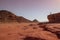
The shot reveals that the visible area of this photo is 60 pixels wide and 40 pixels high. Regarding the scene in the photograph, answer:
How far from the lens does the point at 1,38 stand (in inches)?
195

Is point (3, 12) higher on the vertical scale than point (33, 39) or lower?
higher

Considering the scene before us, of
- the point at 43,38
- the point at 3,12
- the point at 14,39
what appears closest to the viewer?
the point at 14,39

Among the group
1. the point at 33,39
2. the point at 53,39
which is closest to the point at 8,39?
the point at 33,39

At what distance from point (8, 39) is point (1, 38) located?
0.35 metres

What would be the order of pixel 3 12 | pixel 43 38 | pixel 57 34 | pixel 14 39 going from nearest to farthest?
1. pixel 14 39
2. pixel 43 38
3. pixel 57 34
4. pixel 3 12

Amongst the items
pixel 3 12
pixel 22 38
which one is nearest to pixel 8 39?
pixel 22 38

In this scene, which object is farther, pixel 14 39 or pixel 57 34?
pixel 57 34

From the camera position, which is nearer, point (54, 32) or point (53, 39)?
point (53, 39)

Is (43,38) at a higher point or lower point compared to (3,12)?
lower

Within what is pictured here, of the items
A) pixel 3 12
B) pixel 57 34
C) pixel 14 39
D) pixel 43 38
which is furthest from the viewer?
pixel 3 12

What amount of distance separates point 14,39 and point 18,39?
0.17 metres

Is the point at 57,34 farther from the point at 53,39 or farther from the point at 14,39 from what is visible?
the point at 14,39

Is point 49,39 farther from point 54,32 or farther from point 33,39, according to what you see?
point 54,32

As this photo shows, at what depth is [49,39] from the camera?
207 inches
